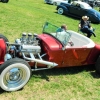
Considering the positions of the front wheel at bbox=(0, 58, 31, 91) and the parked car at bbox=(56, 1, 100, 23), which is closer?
the front wheel at bbox=(0, 58, 31, 91)

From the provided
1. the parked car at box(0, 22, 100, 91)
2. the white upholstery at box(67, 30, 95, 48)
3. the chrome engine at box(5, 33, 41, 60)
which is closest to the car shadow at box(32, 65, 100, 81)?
the parked car at box(0, 22, 100, 91)

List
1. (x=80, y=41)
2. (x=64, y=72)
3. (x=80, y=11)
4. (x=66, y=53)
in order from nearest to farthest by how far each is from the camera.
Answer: (x=66, y=53) → (x=64, y=72) → (x=80, y=41) → (x=80, y=11)

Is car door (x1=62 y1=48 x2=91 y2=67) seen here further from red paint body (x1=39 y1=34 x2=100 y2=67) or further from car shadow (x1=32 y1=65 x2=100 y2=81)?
car shadow (x1=32 y1=65 x2=100 y2=81)

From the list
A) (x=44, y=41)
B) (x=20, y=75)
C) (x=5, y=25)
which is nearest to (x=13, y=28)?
(x=5, y=25)

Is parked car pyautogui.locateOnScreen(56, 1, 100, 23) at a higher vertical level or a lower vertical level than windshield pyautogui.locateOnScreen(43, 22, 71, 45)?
lower

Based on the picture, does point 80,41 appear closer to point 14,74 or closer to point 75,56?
point 75,56

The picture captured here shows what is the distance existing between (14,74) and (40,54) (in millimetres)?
1096

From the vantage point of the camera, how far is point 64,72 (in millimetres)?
5891

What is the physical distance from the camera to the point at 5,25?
9.98 metres

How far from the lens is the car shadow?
18.1 feet

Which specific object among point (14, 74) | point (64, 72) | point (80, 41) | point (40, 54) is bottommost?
point (64, 72)

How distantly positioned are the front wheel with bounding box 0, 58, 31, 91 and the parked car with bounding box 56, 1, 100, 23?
1159 cm

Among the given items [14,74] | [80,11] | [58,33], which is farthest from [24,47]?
[80,11]

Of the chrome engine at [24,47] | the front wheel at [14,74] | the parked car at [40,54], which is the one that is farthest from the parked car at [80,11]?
the front wheel at [14,74]
